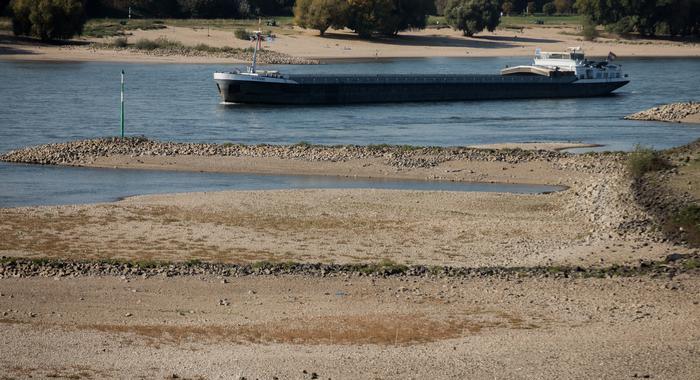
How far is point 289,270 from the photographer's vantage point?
65.4ft

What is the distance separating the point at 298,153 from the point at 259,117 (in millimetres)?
15972

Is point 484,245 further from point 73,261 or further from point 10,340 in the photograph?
point 10,340

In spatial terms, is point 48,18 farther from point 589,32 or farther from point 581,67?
point 589,32

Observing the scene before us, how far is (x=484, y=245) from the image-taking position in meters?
23.1

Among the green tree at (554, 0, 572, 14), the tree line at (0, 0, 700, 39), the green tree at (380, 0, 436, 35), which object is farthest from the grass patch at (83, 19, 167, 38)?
the green tree at (554, 0, 572, 14)

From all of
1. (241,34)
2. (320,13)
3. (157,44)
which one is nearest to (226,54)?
(157,44)

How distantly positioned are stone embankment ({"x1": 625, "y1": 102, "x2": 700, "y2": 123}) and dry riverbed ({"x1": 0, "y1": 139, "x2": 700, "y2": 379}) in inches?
1016

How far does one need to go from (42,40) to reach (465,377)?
85485mm

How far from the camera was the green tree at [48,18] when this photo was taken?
9144cm

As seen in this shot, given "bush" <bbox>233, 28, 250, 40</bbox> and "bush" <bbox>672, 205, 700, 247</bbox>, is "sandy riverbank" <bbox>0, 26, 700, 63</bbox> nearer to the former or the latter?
"bush" <bbox>233, 28, 250, 40</bbox>

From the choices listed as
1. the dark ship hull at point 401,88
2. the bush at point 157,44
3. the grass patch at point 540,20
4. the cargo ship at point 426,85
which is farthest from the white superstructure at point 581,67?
the grass patch at point 540,20

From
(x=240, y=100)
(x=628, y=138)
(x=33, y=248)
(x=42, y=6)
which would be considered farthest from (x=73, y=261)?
(x=42, y=6)

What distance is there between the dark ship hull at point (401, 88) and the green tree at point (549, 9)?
237ft

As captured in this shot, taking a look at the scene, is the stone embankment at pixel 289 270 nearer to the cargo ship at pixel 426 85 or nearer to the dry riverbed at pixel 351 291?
the dry riverbed at pixel 351 291
